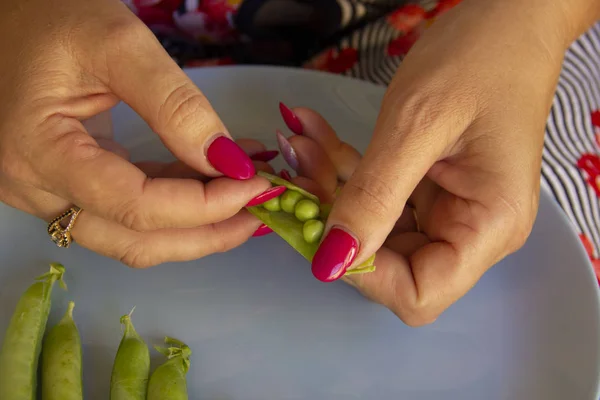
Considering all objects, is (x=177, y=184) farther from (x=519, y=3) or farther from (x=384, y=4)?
(x=384, y=4)

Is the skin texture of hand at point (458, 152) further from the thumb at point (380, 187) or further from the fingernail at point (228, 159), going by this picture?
the fingernail at point (228, 159)

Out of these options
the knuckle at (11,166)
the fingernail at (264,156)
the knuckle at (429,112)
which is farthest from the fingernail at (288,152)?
the knuckle at (11,166)

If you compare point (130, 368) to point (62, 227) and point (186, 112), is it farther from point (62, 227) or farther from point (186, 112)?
point (186, 112)

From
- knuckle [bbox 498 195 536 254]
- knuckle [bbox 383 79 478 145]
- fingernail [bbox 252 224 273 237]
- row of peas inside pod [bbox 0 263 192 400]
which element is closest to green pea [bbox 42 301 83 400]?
row of peas inside pod [bbox 0 263 192 400]

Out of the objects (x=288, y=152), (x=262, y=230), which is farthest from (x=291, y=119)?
(x=262, y=230)

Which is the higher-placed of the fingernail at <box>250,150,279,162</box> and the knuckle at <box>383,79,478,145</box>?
the knuckle at <box>383,79,478,145</box>

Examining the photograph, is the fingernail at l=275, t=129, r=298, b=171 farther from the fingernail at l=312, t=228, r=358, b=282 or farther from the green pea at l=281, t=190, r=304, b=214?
the fingernail at l=312, t=228, r=358, b=282

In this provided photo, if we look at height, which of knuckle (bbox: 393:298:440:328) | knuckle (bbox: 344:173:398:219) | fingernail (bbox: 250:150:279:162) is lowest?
knuckle (bbox: 393:298:440:328)
